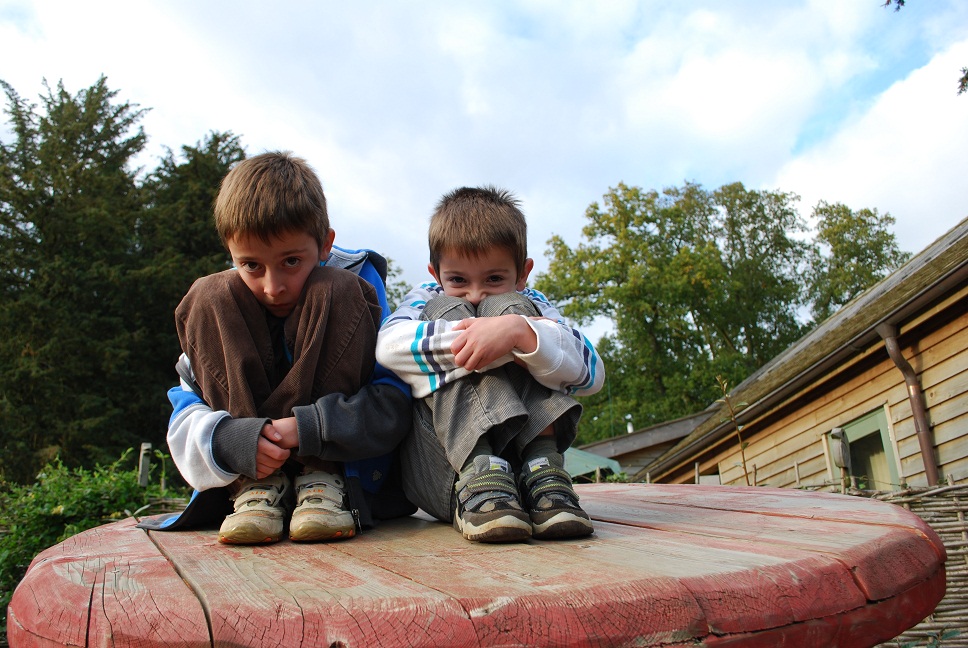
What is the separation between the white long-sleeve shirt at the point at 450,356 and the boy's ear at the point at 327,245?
0.29m

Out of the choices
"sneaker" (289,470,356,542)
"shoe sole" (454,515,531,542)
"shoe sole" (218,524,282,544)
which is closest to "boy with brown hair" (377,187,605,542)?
"shoe sole" (454,515,531,542)

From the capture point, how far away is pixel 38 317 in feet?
59.8

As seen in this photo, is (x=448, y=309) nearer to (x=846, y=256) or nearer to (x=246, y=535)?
(x=246, y=535)

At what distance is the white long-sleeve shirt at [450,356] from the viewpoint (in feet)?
4.97

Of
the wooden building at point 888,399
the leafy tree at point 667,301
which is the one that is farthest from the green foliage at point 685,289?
the wooden building at point 888,399

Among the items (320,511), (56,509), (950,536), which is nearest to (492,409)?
(320,511)

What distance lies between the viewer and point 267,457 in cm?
151

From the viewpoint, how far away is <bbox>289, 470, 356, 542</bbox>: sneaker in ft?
4.78

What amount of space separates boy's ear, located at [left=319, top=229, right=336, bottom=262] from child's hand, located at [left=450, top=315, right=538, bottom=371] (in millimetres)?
505

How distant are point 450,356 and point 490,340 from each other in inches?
4.2

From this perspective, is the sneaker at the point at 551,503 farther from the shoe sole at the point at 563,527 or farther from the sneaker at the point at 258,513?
the sneaker at the point at 258,513

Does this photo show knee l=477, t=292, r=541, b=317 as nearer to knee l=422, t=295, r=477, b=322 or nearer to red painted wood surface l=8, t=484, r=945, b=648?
knee l=422, t=295, r=477, b=322

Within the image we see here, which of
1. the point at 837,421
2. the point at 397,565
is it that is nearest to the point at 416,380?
the point at 397,565

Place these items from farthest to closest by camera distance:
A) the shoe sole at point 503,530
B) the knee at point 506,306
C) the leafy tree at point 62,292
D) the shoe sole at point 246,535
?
the leafy tree at point 62,292
the knee at point 506,306
the shoe sole at point 246,535
the shoe sole at point 503,530
